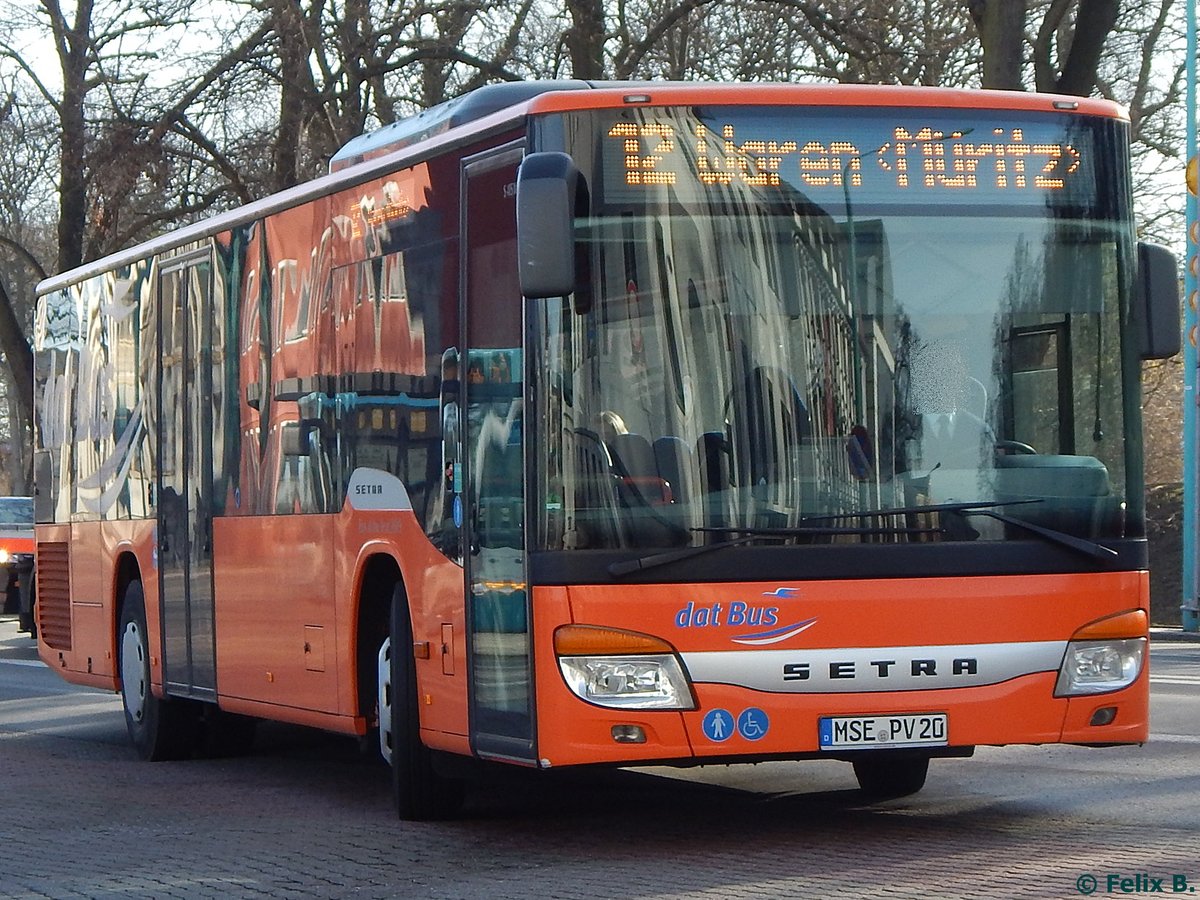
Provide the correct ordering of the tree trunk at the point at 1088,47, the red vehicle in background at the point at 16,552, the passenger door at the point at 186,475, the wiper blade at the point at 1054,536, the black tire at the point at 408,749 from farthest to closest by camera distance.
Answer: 1. the red vehicle in background at the point at 16,552
2. the tree trunk at the point at 1088,47
3. the passenger door at the point at 186,475
4. the black tire at the point at 408,749
5. the wiper blade at the point at 1054,536

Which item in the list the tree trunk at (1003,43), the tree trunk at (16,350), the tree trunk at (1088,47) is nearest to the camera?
the tree trunk at (1003,43)

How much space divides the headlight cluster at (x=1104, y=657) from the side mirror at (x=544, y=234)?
2364mm

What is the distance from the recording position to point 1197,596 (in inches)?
1022

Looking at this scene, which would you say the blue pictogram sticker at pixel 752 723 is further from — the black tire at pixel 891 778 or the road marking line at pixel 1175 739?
the road marking line at pixel 1175 739

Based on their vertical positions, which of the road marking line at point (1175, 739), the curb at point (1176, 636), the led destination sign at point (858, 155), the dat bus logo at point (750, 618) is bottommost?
the curb at point (1176, 636)

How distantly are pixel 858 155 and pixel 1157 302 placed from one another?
134cm

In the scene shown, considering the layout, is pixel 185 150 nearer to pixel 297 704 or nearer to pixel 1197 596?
pixel 1197 596

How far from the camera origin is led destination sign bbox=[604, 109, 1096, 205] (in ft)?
27.5

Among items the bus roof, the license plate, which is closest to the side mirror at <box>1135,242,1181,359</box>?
the bus roof

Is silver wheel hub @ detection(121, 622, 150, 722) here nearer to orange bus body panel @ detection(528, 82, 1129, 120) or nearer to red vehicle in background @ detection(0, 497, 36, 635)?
orange bus body panel @ detection(528, 82, 1129, 120)

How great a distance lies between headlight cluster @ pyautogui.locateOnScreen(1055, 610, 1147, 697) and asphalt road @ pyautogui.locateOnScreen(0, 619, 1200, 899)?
590 mm

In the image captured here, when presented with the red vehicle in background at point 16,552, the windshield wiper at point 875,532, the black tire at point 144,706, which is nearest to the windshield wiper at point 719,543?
the windshield wiper at point 875,532

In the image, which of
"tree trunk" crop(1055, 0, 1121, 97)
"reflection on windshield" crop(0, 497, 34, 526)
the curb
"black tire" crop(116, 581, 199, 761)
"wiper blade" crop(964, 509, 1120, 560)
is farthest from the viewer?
"reflection on windshield" crop(0, 497, 34, 526)

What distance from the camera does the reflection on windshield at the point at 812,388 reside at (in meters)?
8.22
